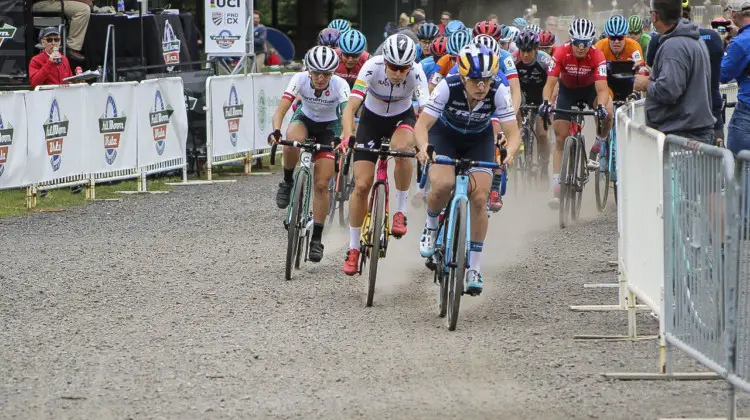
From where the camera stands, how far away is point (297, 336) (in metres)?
8.55

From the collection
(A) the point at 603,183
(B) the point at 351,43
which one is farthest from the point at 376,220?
(A) the point at 603,183

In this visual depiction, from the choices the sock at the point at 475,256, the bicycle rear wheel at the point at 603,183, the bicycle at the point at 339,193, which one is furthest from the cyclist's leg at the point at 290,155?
the bicycle rear wheel at the point at 603,183

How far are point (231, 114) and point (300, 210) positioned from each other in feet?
31.1

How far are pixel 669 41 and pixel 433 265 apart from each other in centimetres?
226

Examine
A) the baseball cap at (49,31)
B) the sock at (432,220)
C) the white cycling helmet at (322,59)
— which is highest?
the baseball cap at (49,31)

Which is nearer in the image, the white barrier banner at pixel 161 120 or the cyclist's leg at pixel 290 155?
the cyclist's leg at pixel 290 155

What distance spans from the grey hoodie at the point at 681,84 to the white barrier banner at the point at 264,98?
38.6 feet

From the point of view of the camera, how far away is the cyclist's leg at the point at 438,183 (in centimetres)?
959

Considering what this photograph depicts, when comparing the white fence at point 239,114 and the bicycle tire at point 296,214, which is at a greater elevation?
the white fence at point 239,114

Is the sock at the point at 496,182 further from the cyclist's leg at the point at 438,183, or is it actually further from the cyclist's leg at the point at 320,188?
the cyclist's leg at the point at 438,183

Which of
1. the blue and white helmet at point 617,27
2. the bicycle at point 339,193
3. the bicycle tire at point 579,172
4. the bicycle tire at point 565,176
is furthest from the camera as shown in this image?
the blue and white helmet at point 617,27

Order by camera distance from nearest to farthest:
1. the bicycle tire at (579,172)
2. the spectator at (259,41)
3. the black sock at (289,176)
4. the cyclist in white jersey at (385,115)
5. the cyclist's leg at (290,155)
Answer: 1. the cyclist in white jersey at (385,115)
2. the cyclist's leg at (290,155)
3. the black sock at (289,176)
4. the bicycle tire at (579,172)
5. the spectator at (259,41)

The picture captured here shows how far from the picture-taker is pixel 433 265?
1002cm

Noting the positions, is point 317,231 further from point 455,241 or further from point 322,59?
point 455,241
